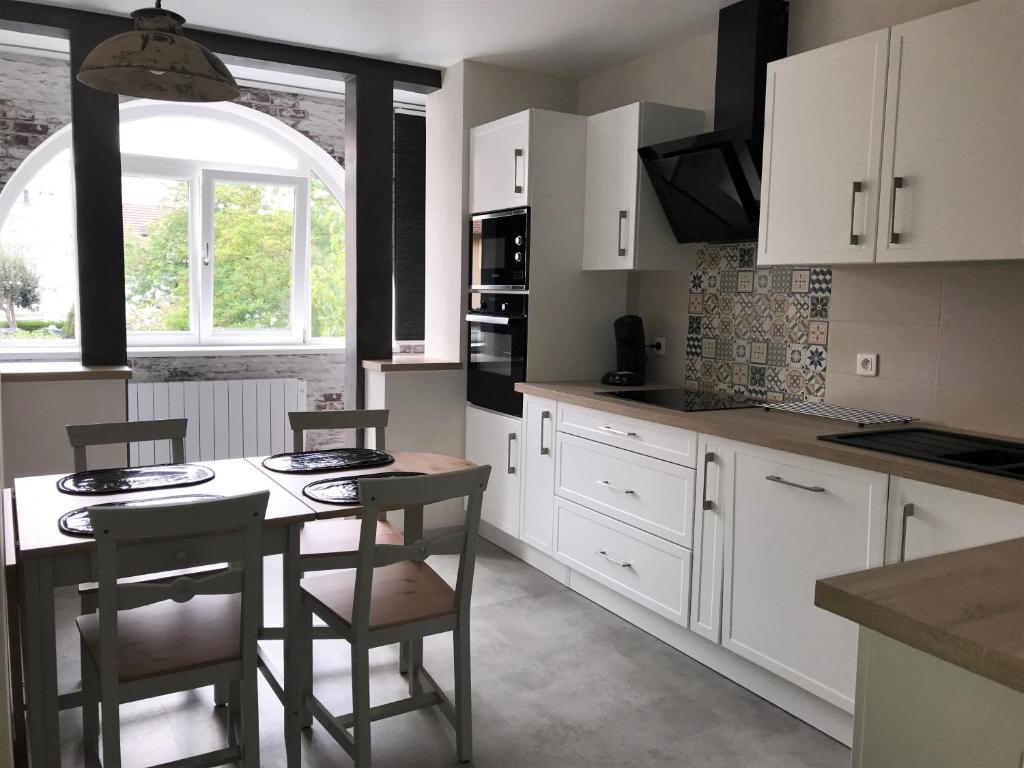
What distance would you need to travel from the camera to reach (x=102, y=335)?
365 centimetres

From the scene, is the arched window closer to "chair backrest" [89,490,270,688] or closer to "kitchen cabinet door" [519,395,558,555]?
"kitchen cabinet door" [519,395,558,555]

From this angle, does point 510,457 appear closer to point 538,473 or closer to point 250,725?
point 538,473

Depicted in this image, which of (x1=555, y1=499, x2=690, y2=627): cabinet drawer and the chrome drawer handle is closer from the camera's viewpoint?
(x1=555, y1=499, x2=690, y2=627): cabinet drawer

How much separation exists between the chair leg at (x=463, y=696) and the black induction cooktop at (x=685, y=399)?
1195 millimetres

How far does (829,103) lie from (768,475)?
1210 mm

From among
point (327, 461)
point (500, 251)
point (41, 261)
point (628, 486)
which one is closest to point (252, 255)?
point (41, 261)

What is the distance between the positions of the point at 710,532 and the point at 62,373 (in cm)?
275

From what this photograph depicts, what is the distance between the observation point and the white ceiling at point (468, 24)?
132 inches

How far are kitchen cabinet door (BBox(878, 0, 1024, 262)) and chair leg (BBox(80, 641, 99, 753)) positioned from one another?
2.51m

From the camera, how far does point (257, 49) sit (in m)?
3.82

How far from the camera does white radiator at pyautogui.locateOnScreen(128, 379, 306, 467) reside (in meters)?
4.70

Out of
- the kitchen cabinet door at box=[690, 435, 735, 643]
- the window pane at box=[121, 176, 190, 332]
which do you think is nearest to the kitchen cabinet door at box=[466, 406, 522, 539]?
the kitchen cabinet door at box=[690, 435, 735, 643]

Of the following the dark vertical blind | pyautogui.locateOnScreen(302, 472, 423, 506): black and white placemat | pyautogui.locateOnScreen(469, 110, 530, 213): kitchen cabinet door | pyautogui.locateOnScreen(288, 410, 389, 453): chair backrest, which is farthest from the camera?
the dark vertical blind

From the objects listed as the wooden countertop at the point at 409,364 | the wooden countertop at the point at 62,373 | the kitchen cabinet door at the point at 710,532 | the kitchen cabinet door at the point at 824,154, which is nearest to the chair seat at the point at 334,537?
the kitchen cabinet door at the point at 710,532
